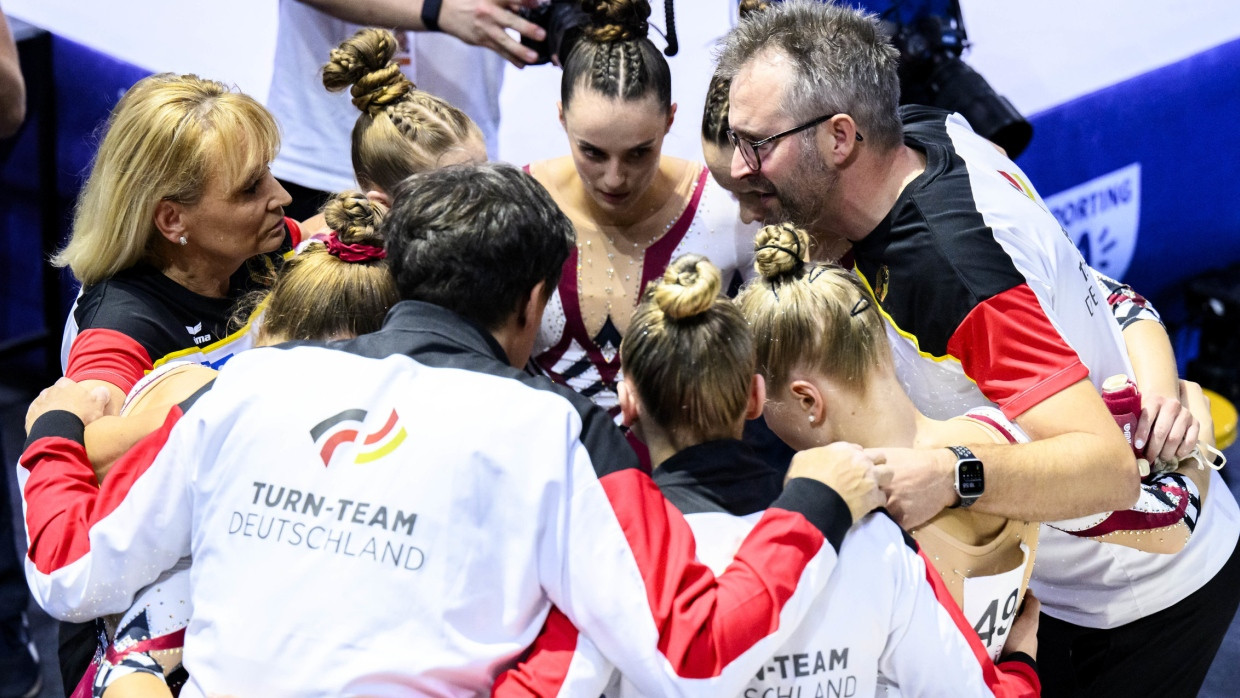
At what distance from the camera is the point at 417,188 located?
1.87m

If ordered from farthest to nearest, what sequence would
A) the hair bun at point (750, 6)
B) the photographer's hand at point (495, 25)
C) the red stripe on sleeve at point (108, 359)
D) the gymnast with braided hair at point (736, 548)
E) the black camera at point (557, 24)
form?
1. the photographer's hand at point (495, 25)
2. the black camera at point (557, 24)
3. the hair bun at point (750, 6)
4. the red stripe on sleeve at point (108, 359)
5. the gymnast with braided hair at point (736, 548)

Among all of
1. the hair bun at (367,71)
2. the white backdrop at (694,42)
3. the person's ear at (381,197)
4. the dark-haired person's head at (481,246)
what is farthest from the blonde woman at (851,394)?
the white backdrop at (694,42)

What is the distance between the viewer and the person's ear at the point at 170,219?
7.94 feet

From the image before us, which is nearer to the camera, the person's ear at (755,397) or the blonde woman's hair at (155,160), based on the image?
the person's ear at (755,397)

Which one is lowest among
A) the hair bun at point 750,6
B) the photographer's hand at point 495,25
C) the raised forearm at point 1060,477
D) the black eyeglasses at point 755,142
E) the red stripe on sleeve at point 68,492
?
the red stripe on sleeve at point 68,492

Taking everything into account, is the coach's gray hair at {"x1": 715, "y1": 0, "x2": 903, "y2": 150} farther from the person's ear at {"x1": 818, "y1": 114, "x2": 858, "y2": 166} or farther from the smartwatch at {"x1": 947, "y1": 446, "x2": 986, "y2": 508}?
the smartwatch at {"x1": 947, "y1": 446, "x2": 986, "y2": 508}

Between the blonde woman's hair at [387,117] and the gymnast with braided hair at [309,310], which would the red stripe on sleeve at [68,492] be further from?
the blonde woman's hair at [387,117]

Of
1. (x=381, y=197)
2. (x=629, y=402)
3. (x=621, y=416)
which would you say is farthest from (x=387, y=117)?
(x=629, y=402)

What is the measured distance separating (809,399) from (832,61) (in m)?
0.75

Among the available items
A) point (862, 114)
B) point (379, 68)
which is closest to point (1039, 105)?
point (862, 114)

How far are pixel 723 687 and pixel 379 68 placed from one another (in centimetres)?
166

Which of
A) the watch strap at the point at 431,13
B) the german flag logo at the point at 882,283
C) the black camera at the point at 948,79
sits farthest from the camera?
the black camera at the point at 948,79

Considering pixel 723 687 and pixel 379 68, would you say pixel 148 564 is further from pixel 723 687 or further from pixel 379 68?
pixel 379 68

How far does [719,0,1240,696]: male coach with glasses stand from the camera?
2188 millimetres
